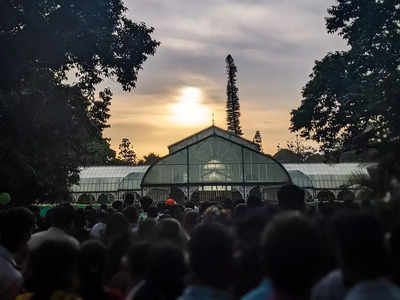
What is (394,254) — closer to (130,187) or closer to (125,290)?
(125,290)

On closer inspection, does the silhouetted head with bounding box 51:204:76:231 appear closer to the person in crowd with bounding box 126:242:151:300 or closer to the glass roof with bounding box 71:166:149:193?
the person in crowd with bounding box 126:242:151:300

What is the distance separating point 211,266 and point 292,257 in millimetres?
554

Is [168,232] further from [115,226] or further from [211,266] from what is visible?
[211,266]

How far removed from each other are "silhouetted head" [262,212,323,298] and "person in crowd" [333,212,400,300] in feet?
0.61

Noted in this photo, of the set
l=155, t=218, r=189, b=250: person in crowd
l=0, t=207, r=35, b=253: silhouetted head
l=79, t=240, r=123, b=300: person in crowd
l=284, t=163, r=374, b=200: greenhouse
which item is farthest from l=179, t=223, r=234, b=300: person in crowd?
l=284, t=163, r=374, b=200: greenhouse

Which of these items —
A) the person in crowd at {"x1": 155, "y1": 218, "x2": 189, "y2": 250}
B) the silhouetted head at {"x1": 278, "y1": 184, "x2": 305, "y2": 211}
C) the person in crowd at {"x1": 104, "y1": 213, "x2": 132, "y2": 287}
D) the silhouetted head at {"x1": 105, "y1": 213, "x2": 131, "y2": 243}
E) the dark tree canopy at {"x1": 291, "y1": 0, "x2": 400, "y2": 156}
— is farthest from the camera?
the dark tree canopy at {"x1": 291, "y1": 0, "x2": 400, "y2": 156}

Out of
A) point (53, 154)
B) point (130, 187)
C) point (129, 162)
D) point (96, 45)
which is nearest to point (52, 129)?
point (53, 154)

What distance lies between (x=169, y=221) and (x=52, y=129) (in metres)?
11.6

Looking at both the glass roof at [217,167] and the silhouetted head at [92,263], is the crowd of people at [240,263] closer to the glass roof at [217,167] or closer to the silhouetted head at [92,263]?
the silhouetted head at [92,263]

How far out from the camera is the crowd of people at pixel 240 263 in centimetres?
213

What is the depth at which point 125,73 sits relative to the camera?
16469mm

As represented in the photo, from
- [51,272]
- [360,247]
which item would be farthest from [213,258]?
[51,272]

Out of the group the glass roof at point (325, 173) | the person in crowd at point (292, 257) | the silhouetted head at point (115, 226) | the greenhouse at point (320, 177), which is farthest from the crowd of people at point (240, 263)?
the glass roof at point (325, 173)

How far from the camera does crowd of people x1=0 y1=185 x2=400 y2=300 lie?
213 centimetres
